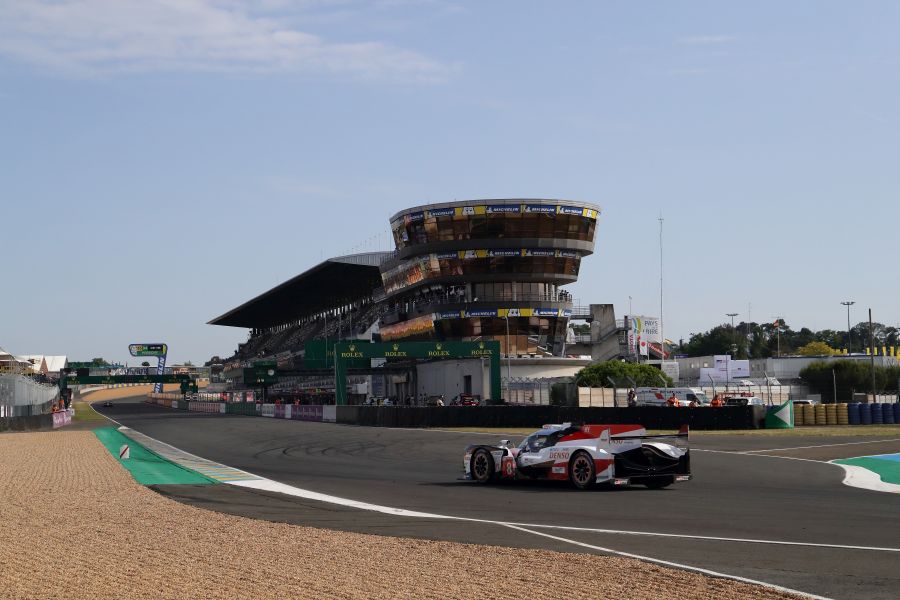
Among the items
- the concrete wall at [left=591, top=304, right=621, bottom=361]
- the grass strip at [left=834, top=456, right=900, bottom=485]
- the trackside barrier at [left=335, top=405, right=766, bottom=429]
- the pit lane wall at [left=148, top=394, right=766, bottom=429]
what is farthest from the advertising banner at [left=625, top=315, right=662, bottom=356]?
the grass strip at [left=834, top=456, right=900, bottom=485]

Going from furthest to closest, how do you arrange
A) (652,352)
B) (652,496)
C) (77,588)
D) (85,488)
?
(652,352)
(85,488)
(652,496)
(77,588)

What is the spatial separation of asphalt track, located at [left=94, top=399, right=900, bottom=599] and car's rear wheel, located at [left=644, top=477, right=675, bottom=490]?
20 centimetres

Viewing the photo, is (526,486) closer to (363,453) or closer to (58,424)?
(363,453)

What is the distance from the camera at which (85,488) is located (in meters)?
20.0

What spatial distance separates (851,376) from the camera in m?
93.9

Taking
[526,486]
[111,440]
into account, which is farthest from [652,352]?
[526,486]

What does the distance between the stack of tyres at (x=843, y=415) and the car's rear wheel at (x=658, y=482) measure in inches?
1118

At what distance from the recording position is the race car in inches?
749

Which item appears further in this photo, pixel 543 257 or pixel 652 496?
pixel 543 257

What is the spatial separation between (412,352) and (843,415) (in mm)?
32527

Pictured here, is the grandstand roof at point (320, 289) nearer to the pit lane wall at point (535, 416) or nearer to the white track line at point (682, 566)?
the pit lane wall at point (535, 416)

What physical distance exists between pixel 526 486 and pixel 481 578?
10.5 metres

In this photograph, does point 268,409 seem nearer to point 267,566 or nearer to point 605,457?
point 605,457

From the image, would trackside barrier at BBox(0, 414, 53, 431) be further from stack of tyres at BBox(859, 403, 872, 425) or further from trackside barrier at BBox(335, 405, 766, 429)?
stack of tyres at BBox(859, 403, 872, 425)
